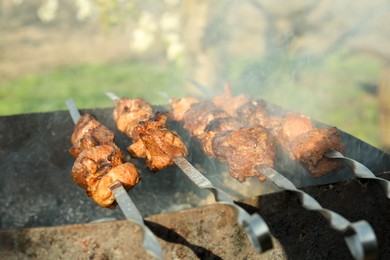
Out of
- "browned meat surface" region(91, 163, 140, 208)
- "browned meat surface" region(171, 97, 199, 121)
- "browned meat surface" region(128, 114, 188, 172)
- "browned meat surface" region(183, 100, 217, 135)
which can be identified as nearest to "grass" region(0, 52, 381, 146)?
"browned meat surface" region(171, 97, 199, 121)

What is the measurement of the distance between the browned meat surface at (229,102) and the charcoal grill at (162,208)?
18.1 inches

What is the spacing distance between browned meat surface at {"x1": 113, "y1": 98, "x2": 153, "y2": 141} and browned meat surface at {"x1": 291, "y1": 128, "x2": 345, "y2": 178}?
134 cm

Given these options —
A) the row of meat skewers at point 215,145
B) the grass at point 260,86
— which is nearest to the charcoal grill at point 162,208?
the row of meat skewers at point 215,145

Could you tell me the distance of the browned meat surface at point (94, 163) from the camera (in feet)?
9.49

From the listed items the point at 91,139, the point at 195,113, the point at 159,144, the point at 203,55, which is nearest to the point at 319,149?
the point at 159,144

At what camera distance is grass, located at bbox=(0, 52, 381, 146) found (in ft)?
25.4

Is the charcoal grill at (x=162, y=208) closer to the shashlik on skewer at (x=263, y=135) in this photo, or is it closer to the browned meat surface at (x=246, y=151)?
the shashlik on skewer at (x=263, y=135)

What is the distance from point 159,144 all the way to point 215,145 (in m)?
0.39

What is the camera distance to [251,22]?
1580 centimetres

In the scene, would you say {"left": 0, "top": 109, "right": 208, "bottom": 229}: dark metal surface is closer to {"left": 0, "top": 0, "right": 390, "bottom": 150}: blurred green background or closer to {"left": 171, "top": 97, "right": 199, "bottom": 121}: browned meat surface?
{"left": 171, "top": 97, "right": 199, "bottom": 121}: browned meat surface

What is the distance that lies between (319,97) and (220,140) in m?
7.43

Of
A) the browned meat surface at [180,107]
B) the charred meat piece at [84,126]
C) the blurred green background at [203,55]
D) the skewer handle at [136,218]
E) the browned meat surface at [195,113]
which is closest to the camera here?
the skewer handle at [136,218]

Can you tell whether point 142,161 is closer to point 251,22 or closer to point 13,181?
point 13,181

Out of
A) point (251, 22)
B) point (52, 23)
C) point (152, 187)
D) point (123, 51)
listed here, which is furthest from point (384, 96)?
point (52, 23)
